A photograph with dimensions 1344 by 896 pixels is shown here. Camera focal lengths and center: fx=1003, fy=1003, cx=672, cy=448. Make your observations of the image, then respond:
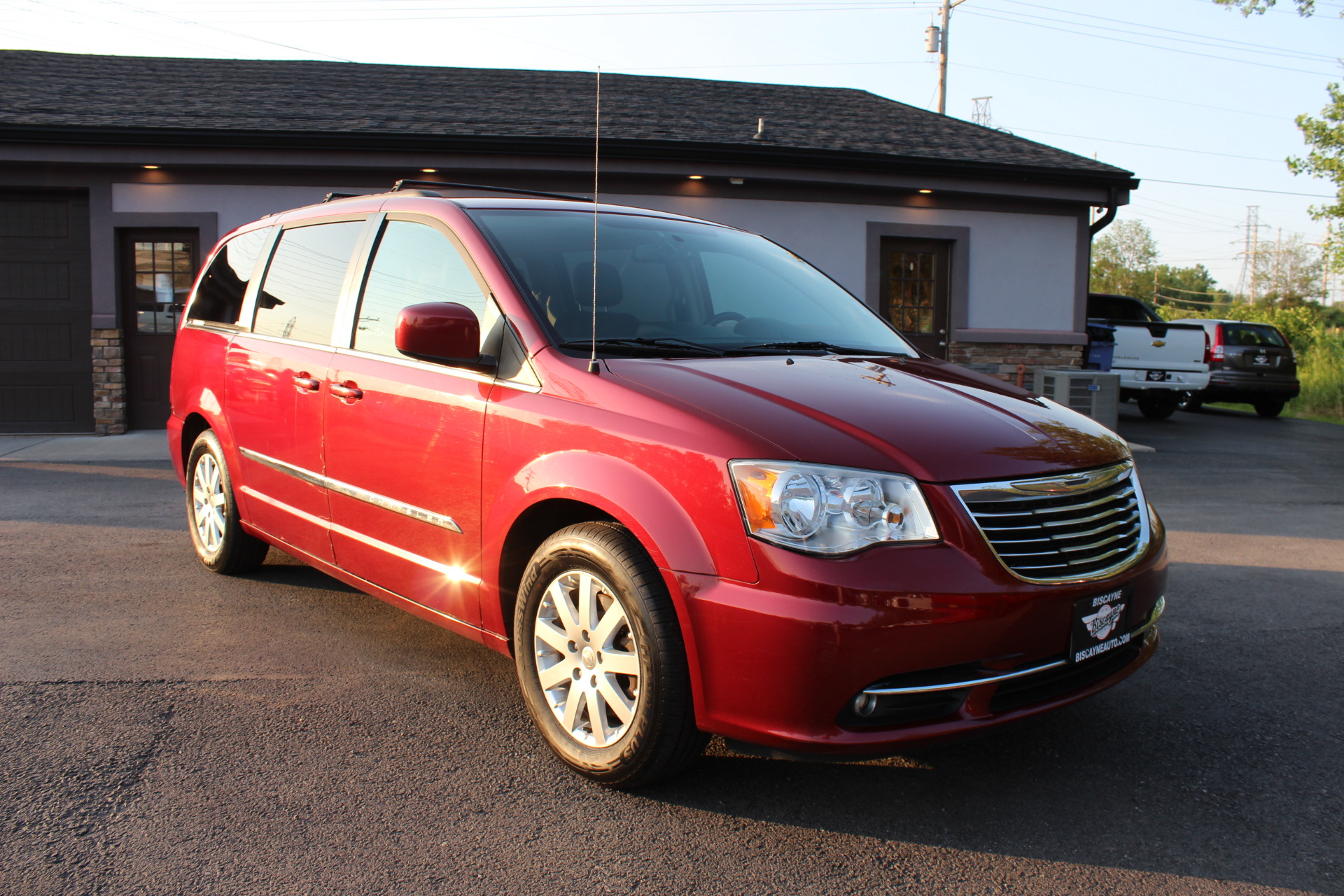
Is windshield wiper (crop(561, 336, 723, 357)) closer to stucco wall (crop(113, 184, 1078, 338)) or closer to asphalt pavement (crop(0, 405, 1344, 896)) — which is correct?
asphalt pavement (crop(0, 405, 1344, 896))

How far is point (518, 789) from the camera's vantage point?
2895mm

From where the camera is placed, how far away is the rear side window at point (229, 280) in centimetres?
492

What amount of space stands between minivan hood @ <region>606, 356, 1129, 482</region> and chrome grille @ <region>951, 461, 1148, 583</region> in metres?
0.05

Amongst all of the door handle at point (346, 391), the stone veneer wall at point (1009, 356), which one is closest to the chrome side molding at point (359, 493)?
the door handle at point (346, 391)

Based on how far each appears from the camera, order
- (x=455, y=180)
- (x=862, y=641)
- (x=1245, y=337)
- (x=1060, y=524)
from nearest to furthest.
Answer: (x=862, y=641)
(x=1060, y=524)
(x=455, y=180)
(x=1245, y=337)

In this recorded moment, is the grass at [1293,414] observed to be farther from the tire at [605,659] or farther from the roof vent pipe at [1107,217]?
the tire at [605,659]

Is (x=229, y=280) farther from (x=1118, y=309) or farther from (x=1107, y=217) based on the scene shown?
(x=1118, y=309)

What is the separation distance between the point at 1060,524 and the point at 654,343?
1375mm

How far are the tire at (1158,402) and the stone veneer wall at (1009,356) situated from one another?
10.6 ft

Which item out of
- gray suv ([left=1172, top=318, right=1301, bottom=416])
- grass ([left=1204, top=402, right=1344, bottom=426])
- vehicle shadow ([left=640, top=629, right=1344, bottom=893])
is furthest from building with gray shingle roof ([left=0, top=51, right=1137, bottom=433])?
vehicle shadow ([left=640, top=629, right=1344, bottom=893])

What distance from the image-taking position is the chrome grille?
260cm

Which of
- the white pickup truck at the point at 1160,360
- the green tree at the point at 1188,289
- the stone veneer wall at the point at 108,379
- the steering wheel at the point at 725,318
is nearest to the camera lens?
the steering wheel at the point at 725,318

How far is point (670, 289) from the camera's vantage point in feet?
12.1

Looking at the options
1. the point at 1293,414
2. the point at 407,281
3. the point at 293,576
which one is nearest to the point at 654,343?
the point at 407,281
